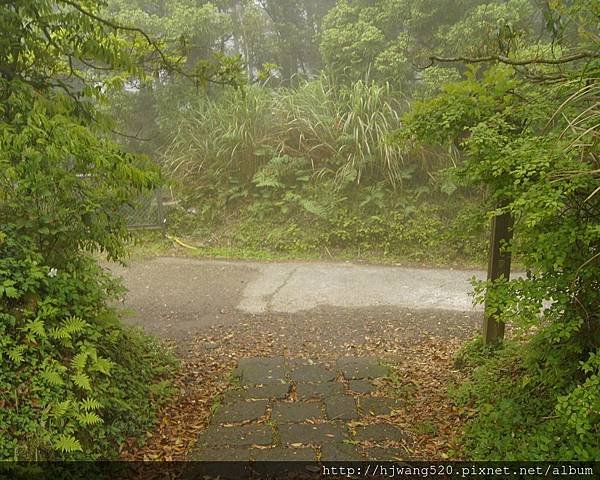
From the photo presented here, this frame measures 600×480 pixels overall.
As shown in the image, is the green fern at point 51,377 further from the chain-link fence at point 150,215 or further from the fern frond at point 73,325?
the chain-link fence at point 150,215

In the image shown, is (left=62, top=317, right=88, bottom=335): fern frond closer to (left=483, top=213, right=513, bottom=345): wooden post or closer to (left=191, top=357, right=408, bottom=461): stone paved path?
(left=191, top=357, right=408, bottom=461): stone paved path

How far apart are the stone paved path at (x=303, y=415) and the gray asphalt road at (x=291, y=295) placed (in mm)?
1082

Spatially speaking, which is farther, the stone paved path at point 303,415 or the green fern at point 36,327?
the stone paved path at point 303,415

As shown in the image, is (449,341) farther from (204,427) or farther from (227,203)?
(227,203)

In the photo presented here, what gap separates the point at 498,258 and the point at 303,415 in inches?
65.9

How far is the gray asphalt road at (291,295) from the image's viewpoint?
4.92 meters

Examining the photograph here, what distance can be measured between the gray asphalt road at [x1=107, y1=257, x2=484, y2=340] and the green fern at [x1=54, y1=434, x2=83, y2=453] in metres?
2.26

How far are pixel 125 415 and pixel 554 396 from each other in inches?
91.3

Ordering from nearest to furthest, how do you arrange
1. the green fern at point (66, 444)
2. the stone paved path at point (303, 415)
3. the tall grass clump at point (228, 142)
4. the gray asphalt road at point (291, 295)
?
the green fern at point (66, 444) < the stone paved path at point (303, 415) < the gray asphalt road at point (291, 295) < the tall grass clump at point (228, 142)

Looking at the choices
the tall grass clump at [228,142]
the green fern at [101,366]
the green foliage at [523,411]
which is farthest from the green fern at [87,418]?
the tall grass clump at [228,142]

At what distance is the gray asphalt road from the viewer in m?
4.92

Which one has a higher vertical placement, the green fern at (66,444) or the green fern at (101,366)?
the green fern at (101,366)

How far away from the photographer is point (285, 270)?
657 cm

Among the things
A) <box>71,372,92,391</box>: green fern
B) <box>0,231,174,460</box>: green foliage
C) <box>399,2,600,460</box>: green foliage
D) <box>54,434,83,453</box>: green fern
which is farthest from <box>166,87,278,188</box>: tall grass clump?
<box>54,434,83,453</box>: green fern
